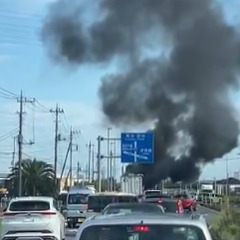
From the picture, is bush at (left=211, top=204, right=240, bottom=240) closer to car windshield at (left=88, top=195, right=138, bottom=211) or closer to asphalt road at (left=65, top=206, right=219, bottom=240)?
asphalt road at (left=65, top=206, right=219, bottom=240)

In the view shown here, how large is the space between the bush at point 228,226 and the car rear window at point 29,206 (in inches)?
214

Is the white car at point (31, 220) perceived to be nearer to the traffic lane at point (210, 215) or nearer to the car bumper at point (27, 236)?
the car bumper at point (27, 236)

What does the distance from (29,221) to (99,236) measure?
50.2ft

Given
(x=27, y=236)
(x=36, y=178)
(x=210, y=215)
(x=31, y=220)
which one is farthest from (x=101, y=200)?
(x=36, y=178)

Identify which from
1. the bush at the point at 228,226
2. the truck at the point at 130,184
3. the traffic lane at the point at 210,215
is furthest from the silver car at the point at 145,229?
the truck at the point at 130,184

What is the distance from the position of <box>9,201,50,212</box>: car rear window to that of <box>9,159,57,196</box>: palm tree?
6179 cm

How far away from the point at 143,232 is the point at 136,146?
44.9 m

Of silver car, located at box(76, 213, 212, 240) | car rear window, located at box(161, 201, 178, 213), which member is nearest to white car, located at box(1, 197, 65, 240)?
car rear window, located at box(161, 201, 178, 213)

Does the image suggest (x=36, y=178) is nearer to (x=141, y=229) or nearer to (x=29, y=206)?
(x=29, y=206)

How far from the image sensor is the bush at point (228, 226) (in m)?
26.4

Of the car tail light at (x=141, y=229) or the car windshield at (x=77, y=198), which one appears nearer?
the car tail light at (x=141, y=229)

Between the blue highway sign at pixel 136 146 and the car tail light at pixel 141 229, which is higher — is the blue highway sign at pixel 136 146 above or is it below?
above

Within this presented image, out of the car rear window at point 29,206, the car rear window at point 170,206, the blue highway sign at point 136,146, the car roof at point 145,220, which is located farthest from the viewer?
the blue highway sign at point 136,146

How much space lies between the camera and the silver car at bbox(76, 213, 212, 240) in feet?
25.4
